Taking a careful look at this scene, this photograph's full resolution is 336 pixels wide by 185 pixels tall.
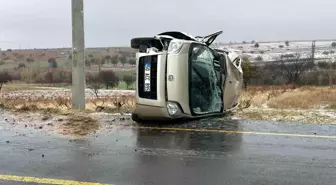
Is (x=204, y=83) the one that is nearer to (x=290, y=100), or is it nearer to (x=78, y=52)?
(x=78, y=52)

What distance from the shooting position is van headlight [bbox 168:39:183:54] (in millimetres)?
7720

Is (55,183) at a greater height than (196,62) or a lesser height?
lesser

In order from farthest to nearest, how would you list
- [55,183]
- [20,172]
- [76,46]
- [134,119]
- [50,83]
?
[50,83] → [76,46] → [134,119] → [20,172] → [55,183]

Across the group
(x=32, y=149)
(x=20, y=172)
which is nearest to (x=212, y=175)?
(x=20, y=172)

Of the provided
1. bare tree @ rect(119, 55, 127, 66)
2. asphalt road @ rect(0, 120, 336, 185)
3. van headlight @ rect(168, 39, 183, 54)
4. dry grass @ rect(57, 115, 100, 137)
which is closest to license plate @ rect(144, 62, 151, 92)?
van headlight @ rect(168, 39, 183, 54)

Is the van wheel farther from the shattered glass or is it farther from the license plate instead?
the shattered glass

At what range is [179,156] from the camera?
533cm

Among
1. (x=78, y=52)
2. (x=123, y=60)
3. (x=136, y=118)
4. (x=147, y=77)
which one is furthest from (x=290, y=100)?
(x=123, y=60)

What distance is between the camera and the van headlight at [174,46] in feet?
25.3

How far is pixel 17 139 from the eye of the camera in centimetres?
664

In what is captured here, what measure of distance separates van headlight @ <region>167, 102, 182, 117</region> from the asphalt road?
0.89ft

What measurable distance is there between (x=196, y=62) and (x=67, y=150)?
3.56 metres

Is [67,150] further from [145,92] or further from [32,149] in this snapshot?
[145,92]

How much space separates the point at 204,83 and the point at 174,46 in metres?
1.13
